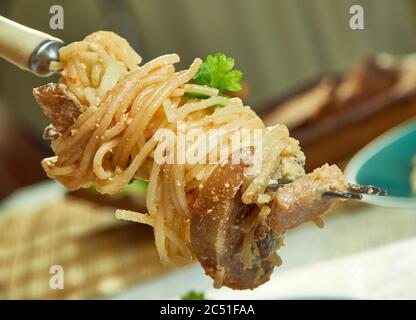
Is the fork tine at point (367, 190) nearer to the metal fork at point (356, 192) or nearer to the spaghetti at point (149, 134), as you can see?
the metal fork at point (356, 192)

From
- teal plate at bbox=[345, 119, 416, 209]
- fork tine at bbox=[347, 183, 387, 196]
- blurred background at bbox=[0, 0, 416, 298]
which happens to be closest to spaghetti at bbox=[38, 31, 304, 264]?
fork tine at bbox=[347, 183, 387, 196]

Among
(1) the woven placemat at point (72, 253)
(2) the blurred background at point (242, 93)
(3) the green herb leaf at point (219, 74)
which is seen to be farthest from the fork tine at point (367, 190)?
(1) the woven placemat at point (72, 253)

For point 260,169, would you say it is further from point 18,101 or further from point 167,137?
point 18,101

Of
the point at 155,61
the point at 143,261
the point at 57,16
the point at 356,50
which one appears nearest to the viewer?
the point at 155,61

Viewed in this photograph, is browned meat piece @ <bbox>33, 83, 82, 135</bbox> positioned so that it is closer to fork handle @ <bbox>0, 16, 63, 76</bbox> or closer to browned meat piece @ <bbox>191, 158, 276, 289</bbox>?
fork handle @ <bbox>0, 16, 63, 76</bbox>

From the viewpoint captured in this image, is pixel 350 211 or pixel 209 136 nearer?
pixel 209 136

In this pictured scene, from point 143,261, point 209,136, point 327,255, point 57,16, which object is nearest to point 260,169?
point 209,136

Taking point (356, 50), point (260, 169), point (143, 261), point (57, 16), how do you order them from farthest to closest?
point (356, 50) → point (143, 261) → point (57, 16) → point (260, 169)
